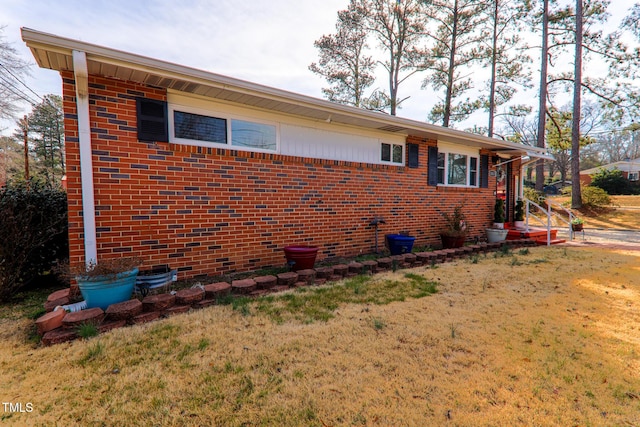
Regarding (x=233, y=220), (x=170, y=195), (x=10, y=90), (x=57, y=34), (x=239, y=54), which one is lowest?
(x=233, y=220)

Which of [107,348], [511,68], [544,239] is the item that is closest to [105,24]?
[107,348]

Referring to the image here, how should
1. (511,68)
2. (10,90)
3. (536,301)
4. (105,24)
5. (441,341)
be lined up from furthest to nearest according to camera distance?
(511,68)
(10,90)
(105,24)
(536,301)
(441,341)

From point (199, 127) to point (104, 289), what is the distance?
2497 millimetres

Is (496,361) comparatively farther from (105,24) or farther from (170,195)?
(105,24)

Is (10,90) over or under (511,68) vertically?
under

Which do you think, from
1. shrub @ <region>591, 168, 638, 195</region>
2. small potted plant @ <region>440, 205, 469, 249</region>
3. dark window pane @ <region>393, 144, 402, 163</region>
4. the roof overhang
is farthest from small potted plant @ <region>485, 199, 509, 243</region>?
shrub @ <region>591, 168, 638, 195</region>

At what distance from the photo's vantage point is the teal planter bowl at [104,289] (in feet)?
9.76

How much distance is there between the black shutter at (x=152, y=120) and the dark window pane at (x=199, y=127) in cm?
18

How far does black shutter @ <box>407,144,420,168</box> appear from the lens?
6.84 metres

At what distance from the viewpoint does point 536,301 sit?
3699 mm

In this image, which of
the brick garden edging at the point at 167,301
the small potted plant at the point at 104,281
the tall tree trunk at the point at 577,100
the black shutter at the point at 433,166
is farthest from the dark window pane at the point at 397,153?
the tall tree trunk at the point at 577,100

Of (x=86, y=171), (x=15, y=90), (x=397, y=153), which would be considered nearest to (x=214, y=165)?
(x=86, y=171)

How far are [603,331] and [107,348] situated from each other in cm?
467

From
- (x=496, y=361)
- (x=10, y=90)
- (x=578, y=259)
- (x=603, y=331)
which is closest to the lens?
(x=496, y=361)
